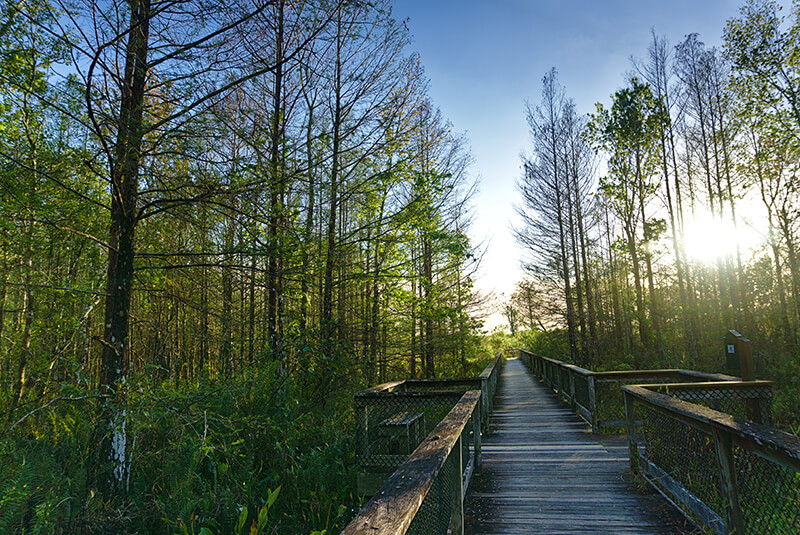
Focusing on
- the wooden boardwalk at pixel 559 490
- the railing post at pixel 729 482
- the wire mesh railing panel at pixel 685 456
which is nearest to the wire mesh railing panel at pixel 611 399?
the wooden boardwalk at pixel 559 490

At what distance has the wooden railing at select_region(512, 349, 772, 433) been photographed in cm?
452

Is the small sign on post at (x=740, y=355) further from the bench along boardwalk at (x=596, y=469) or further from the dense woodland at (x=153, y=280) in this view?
the dense woodland at (x=153, y=280)

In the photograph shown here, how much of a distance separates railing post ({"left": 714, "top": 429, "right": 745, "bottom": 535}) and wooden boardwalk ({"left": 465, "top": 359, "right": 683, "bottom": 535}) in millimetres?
718

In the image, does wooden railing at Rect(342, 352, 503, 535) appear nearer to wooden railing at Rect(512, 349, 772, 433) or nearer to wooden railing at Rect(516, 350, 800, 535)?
wooden railing at Rect(516, 350, 800, 535)

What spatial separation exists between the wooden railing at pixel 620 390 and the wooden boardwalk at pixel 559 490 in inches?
21.1

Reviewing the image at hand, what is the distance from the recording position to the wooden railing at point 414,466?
1.34 m

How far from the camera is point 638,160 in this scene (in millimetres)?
15156

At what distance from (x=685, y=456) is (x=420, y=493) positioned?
9.91ft

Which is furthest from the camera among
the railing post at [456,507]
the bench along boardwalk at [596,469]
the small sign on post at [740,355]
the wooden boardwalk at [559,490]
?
the small sign on post at [740,355]

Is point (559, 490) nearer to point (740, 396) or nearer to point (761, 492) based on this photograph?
point (761, 492)

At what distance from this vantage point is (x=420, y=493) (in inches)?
61.2

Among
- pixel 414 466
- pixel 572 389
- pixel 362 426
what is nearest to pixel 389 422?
pixel 362 426

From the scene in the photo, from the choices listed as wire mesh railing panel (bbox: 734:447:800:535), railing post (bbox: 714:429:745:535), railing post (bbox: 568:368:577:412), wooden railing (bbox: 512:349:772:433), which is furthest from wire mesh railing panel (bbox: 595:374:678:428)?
railing post (bbox: 714:429:745:535)

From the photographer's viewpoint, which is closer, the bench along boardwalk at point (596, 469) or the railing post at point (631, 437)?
the bench along boardwalk at point (596, 469)
